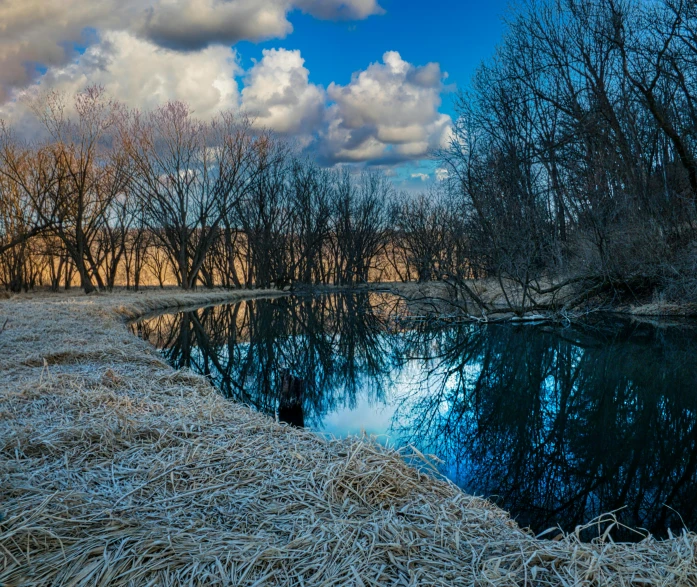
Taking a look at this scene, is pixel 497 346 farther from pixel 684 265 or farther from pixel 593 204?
pixel 593 204

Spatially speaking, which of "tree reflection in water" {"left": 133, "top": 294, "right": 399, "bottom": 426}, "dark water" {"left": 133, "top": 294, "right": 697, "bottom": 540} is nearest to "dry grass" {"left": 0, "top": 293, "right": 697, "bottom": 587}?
"dark water" {"left": 133, "top": 294, "right": 697, "bottom": 540}

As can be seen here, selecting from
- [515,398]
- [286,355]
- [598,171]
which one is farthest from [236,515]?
[598,171]

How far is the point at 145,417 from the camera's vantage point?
459cm

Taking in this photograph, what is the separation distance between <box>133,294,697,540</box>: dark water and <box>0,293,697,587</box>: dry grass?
100cm

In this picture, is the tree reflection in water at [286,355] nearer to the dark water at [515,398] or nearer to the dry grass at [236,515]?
the dark water at [515,398]

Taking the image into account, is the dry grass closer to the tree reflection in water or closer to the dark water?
the dark water

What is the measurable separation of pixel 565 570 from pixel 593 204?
16592 millimetres

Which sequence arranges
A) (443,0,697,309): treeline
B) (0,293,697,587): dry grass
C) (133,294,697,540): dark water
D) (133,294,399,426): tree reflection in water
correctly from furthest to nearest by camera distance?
(443,0,697,309): treeline < (133,294,399,426): tree reflection in water < (133,294,697,540): dark water < (0,293,697,587): dry grass

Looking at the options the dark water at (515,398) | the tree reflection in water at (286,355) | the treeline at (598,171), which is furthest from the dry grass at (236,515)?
the treeline at (598,171)

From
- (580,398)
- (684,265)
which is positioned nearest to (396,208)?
(684,265)

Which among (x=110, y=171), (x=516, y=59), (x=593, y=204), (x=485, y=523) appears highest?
(x=516, y=59)

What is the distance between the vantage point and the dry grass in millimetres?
2299

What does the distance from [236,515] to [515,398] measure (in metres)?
6.15

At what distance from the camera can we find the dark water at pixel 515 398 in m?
4.82
